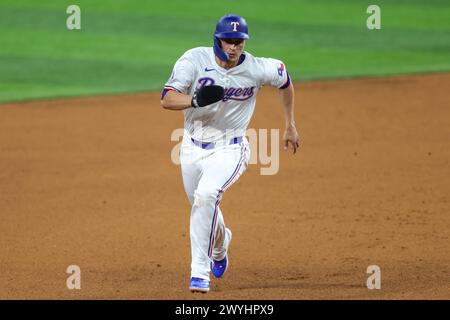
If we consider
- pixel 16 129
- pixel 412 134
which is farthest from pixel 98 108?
pixel 412 134


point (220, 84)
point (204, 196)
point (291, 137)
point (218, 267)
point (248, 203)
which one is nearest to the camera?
point (204, 196)

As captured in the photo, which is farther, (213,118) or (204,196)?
(213,118)

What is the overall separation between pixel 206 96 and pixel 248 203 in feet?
10.4

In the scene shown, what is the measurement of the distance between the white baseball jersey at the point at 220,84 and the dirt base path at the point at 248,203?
118cm

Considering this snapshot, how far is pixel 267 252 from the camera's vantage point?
8.10 meters

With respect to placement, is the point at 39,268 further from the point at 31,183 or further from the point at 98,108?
the point at 98,108

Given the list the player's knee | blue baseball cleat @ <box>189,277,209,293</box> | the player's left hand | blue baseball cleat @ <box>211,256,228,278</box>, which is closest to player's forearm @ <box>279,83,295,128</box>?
the player's left hand

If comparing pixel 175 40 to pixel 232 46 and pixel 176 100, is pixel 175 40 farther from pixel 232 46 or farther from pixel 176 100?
pixel 176 100

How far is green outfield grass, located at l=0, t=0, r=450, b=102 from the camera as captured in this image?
15.0m

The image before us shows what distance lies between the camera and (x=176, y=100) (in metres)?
6.66

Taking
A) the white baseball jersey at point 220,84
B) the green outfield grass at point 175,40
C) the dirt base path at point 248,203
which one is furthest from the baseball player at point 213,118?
the green outfield grass at point 175,40

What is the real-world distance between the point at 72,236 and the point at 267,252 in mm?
1727

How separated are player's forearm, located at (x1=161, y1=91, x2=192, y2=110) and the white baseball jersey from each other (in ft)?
0.40

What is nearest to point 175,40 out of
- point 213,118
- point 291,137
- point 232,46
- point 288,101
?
point 288,101
